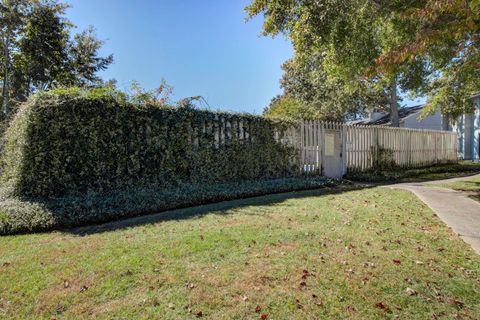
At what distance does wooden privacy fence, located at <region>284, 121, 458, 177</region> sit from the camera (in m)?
12.5

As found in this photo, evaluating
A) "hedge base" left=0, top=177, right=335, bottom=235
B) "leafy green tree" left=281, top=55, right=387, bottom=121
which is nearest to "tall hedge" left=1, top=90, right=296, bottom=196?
"hedge base" left=0, top=177, right=335, bottom=235

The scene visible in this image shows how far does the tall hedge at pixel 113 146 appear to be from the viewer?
716 cm

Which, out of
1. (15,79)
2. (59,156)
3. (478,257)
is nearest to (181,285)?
(478,257)

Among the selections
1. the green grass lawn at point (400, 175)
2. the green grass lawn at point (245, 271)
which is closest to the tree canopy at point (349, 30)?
the green grass lawn at point (245, 271)

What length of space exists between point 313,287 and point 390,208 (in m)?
4.63

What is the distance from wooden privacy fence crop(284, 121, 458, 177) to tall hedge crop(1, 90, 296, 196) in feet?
9.59

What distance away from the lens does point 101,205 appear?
6871mm

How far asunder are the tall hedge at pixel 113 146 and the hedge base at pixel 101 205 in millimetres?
469

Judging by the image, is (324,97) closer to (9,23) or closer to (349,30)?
(349,30)

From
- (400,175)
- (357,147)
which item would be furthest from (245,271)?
(400,175)

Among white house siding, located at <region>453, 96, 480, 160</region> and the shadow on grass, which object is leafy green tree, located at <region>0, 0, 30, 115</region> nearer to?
the shadow on grass

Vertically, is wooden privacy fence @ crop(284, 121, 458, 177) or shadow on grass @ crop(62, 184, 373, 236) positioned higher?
wooden privacy fence @ crop(284, 121, 458, 177)

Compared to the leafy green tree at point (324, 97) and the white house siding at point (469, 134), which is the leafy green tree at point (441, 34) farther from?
the leafy green tree at point (324, 97)

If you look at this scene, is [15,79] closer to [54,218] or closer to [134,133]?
[134,133]
